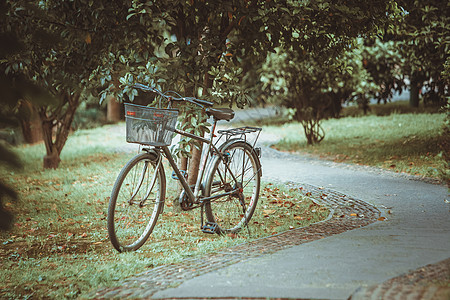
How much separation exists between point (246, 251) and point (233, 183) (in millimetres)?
1263

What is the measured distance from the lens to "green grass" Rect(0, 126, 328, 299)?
407cm

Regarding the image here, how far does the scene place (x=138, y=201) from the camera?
15.9 ft

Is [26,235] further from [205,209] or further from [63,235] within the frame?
[205,209]

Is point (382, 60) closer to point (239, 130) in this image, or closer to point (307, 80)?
point (307, 80)

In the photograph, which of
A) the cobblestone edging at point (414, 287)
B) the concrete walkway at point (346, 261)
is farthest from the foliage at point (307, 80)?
the cobblestone edging at point (414, 287)

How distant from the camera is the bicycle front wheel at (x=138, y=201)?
4621 millimetres

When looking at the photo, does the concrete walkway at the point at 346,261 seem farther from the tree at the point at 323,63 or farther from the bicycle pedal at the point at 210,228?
the tree at the point at 323,63

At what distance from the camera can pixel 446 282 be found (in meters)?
3.36

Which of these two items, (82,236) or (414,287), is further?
(82,236)

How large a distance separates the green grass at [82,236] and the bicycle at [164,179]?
21 centimetres

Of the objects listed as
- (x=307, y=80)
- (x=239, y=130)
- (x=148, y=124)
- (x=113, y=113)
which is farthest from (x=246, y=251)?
(x=113, y=113)

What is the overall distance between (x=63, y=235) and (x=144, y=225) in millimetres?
1310

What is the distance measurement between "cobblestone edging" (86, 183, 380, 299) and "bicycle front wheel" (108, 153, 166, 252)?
2.36 feet

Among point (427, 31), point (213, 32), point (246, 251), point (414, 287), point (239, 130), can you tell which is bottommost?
point (246, 251)
